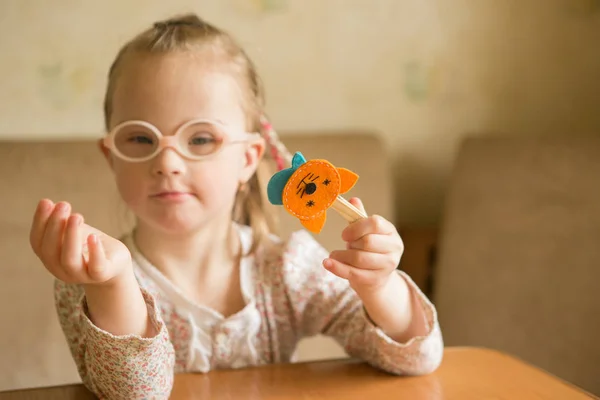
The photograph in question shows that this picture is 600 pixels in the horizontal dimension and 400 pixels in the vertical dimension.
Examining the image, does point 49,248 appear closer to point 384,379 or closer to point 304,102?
point 384,379

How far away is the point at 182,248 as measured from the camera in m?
1.07

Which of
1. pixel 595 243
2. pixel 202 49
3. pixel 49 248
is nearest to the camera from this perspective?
pixel 49 248

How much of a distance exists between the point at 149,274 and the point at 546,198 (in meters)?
1.00

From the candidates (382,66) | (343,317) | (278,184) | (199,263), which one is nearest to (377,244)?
(278,184)

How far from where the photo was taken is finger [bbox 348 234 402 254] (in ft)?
2.59

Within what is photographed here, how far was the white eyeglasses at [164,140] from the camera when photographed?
937 mm

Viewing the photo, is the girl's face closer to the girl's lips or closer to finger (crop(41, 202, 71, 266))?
the girl's lips

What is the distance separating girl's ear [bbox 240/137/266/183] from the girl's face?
56 mm

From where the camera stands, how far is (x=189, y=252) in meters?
1.07

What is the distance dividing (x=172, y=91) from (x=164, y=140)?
8 cm

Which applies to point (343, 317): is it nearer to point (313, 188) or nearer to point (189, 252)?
point (189, 252)

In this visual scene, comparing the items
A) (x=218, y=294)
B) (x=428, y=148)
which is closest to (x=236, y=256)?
(x=218, y=294)

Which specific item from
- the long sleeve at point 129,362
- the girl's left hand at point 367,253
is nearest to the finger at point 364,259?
the girl's left hand at point 367,253

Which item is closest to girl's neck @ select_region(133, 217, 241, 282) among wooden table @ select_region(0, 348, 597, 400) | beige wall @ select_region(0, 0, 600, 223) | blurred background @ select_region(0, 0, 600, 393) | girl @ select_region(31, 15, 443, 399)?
girl @ select_region(31, 15, 443, 399)
